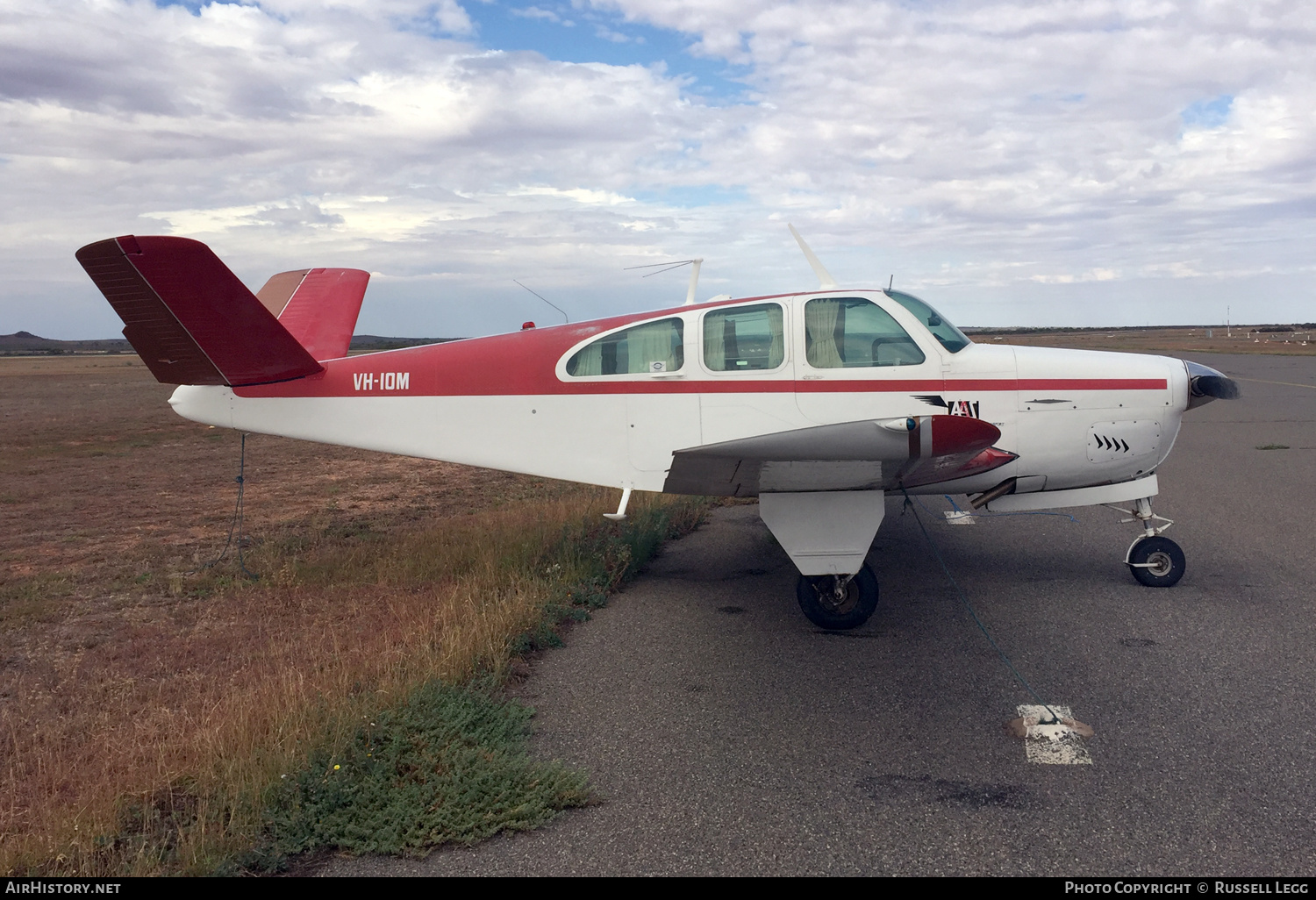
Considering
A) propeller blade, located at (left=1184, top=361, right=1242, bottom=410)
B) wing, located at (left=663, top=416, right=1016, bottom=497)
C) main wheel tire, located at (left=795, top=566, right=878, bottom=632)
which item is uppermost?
propeller blade, located at (left=1184, top=361, right=1242, bottom=410)

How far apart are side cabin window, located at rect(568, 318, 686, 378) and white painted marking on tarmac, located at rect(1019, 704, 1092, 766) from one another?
345cm

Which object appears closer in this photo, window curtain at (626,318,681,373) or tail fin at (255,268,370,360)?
window curtain at (626,318,681,373)

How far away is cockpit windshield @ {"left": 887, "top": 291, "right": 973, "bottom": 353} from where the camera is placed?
245 inches

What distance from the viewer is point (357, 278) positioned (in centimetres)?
925

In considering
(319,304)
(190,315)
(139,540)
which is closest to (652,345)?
(190,315)

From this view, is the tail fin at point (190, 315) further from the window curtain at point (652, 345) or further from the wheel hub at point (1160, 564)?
the wheel hub at point (1160, 564)

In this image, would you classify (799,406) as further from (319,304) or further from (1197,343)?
(1197,343)

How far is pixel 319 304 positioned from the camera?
29.3 ft

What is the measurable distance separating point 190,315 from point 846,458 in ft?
17.7

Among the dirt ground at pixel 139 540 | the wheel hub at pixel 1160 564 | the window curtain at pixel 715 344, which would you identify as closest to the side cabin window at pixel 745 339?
the window curtain at pixel 715 344

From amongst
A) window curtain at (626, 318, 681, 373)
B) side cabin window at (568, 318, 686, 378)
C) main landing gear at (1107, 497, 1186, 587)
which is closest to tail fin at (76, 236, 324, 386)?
side cabin window at (568, 318, 686, 378)

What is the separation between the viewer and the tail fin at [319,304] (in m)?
8.70

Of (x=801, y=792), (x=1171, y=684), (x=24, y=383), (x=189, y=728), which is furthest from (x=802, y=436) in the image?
(x=24, y=383)

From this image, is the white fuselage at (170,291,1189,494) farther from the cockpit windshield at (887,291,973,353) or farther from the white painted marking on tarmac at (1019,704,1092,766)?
the white painted marking on tarmac at (1019,704,1092,766)
